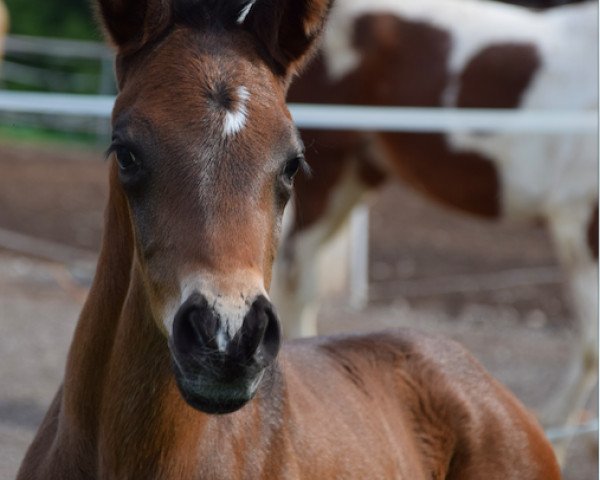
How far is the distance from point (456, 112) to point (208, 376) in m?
4.05

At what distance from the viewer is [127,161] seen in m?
2.28

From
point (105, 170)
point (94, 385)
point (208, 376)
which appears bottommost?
point (105, 170)

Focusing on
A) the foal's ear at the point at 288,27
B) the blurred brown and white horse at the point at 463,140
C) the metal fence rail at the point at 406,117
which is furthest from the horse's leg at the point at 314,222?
the foal's ear at the point at 288,27

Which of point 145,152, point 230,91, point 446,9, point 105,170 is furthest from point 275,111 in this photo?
point 105,170

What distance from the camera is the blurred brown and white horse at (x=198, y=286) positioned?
82.0 inches

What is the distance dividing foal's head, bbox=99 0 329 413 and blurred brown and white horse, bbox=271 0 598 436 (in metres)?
3.15

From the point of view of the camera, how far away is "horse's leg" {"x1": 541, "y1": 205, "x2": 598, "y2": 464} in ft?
18.0

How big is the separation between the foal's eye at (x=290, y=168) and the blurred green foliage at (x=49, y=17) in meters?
19.7

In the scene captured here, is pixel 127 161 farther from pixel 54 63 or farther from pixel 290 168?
pixel 54 63

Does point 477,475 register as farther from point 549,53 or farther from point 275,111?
point 549,53

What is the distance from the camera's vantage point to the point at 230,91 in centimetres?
231

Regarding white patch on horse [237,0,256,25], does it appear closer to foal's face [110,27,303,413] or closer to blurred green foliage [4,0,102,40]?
foal's face [110,27,303,413]

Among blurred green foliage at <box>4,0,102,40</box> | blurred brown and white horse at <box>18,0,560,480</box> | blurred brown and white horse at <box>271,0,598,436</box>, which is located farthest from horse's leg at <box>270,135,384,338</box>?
blurred green foliage at <box>4,0,102,40</box>

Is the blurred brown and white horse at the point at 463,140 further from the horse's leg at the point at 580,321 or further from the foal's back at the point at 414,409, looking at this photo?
the foal's back at the point at 414,409
